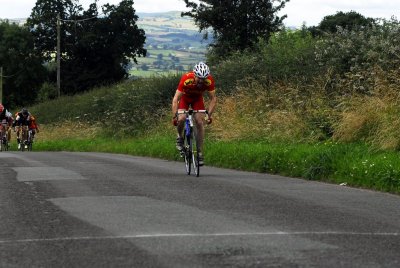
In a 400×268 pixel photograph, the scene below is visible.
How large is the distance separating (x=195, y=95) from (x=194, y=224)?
281 inches

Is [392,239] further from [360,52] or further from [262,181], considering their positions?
[360,52]

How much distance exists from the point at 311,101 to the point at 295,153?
5231 millimetres

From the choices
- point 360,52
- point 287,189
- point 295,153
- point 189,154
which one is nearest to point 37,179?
point 189,154

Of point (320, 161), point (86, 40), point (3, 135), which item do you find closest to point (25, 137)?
point (3, 135)

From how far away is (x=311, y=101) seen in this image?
20688mm

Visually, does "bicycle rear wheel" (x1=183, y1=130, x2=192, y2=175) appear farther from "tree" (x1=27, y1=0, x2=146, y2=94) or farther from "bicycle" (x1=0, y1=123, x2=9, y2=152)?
"tree" (x1=27, y1=0, x2=146, y2=94)

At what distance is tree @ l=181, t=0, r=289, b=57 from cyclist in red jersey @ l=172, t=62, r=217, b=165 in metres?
49.8

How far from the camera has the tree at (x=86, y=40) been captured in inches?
3741

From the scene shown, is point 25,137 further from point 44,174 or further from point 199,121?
point 199,121

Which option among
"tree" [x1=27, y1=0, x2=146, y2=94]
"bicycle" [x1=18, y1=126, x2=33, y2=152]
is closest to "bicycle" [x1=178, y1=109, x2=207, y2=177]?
"bicycle" [x1=18, y1=126, x2=33, y2=152]

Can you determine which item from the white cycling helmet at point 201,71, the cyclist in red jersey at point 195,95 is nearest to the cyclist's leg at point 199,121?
the cyclist in red jersey at point 195,95

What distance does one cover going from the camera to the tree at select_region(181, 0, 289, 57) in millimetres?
65812

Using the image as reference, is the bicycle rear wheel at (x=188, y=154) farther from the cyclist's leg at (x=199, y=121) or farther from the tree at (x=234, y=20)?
the tree at (x=234, y=20)

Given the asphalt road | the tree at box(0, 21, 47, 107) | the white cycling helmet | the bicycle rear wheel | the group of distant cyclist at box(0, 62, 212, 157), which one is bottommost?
the tree at box(0, 21, 47, 107)
